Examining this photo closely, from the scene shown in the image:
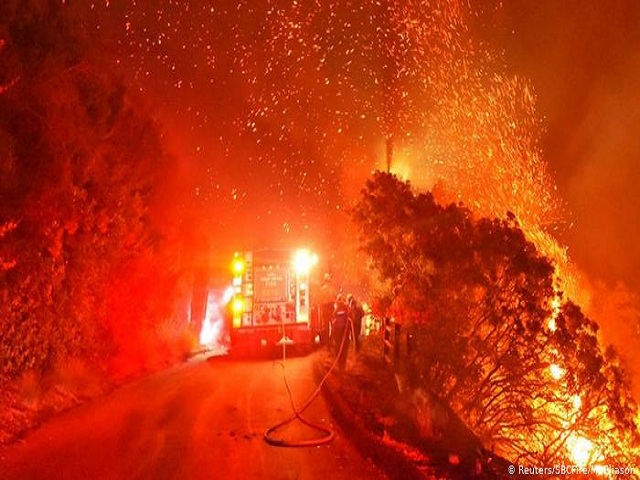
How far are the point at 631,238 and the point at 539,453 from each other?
1445 inches

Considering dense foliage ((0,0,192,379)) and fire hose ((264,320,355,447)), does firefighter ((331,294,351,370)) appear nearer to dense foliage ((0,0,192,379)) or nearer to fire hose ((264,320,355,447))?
fire hose ((264,320,355,447))

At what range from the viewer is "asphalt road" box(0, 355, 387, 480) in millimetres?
7078

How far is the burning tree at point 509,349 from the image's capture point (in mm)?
11172

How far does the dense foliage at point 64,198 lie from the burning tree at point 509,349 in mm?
7162

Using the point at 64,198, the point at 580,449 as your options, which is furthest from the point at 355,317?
the point at 64,198

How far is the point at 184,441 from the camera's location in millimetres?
8328

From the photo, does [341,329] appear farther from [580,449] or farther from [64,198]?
[64,198]

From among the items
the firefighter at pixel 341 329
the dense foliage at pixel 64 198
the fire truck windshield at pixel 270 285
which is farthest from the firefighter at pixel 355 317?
the dense foliage at pixel 64 198

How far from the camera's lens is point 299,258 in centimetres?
1906

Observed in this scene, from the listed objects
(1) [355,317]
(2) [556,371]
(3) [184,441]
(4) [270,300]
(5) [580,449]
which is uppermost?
(4) [270,300]

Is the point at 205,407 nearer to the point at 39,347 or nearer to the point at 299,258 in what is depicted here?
the point at 39,347

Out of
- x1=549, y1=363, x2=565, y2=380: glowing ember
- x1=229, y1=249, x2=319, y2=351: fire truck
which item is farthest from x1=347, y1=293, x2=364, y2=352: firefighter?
x1=549, y1=363, x2=565, y2=380: glowing ember

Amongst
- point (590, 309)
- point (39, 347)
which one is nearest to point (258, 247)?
point (39, 347)

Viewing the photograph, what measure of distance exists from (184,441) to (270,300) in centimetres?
1047
